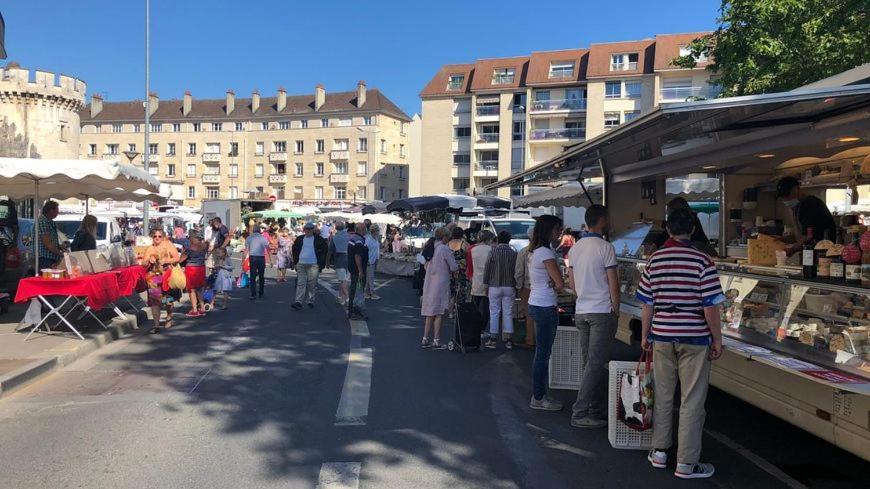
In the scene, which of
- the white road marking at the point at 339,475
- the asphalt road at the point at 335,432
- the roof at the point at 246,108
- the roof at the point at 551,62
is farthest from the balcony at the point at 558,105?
the white road marking at the point at 339,475

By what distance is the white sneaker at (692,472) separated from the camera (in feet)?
15.1

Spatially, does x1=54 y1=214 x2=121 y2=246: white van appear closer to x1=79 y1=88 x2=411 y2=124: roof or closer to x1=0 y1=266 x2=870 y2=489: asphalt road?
x1=0 y1=266 x2=870 y2=489: asphalt road

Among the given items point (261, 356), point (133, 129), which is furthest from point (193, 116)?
point (261, 356)

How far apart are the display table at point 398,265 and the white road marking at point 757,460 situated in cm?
1646

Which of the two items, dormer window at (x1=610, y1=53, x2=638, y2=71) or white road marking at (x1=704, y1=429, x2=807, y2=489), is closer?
white road marking at (x1=704, y1=429, x2=807, y2=489)

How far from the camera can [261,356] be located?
8852 mm

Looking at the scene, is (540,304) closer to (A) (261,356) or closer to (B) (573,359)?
(B) (573,359)

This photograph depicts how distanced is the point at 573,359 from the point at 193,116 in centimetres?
8698

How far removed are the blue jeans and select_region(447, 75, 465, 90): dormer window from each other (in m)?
60.8

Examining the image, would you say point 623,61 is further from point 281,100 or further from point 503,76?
point 281,100

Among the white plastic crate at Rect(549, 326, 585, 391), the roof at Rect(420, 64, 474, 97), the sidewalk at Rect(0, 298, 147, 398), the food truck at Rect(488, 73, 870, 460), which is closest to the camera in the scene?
the food truck at Rect(488, 73, 870, 460)

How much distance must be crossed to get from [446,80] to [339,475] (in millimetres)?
63708

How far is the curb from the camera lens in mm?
7047

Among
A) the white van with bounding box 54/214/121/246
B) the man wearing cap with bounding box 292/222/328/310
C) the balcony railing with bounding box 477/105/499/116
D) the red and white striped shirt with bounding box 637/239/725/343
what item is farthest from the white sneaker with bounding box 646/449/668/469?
the balcony railing with bounding box 477/105/499/116
